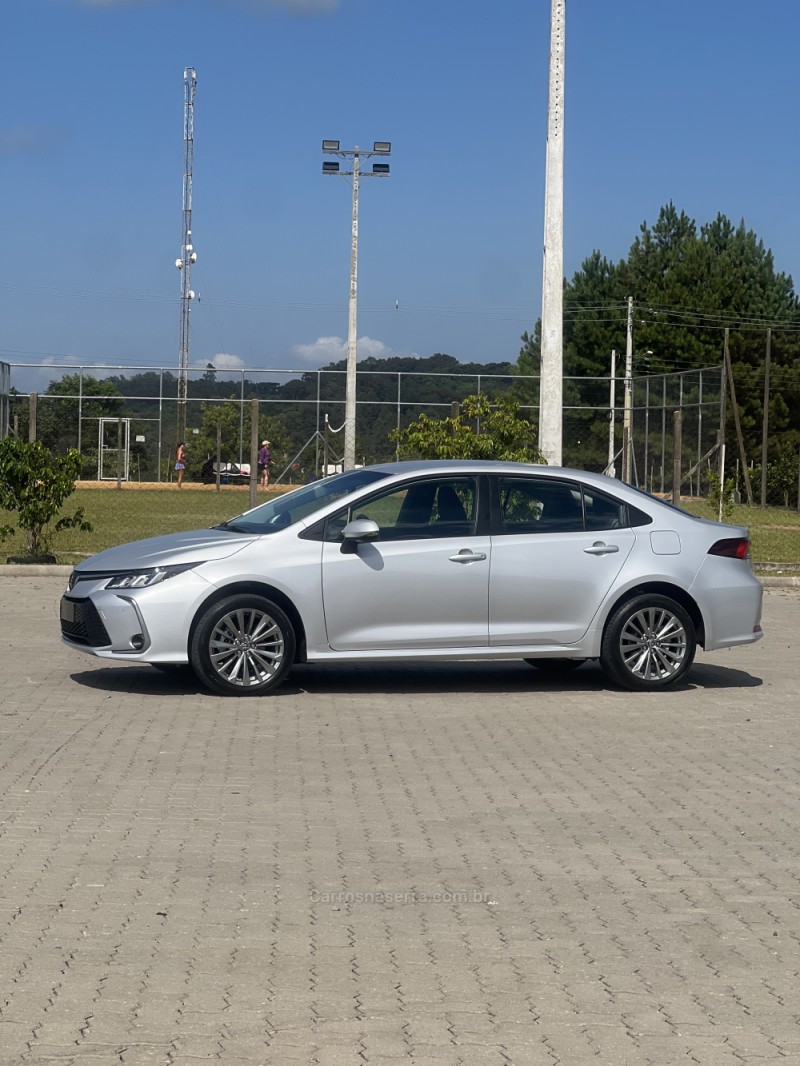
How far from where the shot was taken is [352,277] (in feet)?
152

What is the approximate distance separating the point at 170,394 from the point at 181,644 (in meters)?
41.1

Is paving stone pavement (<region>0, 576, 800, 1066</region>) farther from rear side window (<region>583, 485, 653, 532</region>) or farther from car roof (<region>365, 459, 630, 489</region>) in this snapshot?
car roof (<region>365, 459, 630, 489</region>)

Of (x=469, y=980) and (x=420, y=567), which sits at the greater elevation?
(x=420, y=567)

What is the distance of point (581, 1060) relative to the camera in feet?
14.5

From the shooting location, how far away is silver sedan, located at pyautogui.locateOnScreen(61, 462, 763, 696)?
1064 centimetres

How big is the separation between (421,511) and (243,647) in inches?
62.8

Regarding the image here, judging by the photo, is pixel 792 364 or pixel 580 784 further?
pixel 792 364

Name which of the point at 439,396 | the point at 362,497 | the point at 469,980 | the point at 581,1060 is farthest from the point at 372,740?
the point at 439,396

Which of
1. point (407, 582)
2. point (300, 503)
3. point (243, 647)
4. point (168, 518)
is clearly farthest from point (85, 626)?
point (168, 518)

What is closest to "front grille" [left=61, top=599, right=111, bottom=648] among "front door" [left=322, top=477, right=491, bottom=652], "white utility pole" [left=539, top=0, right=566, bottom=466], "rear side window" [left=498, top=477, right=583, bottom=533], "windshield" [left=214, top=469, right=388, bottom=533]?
"windshield" [left=214, top=469, right=388, bottom=533]

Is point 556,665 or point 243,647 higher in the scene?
point 243,647

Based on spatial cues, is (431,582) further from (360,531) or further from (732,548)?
(732,548)

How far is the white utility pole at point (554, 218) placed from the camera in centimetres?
2094

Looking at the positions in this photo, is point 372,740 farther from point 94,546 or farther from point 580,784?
point 94,546
